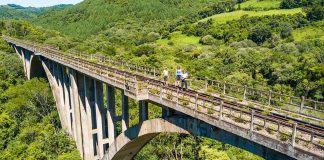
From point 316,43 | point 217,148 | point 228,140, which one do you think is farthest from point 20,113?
point 316,43

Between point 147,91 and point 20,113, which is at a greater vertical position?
point 147,91

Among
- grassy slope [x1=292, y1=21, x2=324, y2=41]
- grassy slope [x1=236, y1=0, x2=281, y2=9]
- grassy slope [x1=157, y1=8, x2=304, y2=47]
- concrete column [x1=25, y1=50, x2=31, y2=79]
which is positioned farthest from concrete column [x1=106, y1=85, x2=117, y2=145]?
grassy slope [x1=236, y1=0, x2=281, y2=9]

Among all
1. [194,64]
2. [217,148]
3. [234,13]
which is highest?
[234,13]

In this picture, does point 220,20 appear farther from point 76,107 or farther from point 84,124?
point 84,124

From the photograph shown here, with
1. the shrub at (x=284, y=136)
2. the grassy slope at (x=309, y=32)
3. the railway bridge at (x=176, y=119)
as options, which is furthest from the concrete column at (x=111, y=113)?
the grassy slope at (x=309, y=32)

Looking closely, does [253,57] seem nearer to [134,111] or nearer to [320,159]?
[134,111]

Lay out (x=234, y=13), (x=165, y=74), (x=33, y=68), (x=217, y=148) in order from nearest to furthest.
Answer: (x=165, y=74)
(x=217, y=148)
(x=33, y=68)
(x=234, y=13)

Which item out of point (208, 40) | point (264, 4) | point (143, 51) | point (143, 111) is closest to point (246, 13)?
point (264, 4)

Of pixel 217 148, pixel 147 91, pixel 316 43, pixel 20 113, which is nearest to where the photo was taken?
pixel 147 91

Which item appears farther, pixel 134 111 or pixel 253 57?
pixel 253 57

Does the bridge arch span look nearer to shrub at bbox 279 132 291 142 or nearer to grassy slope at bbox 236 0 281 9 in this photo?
shrub at bbox 279 132 291 142
